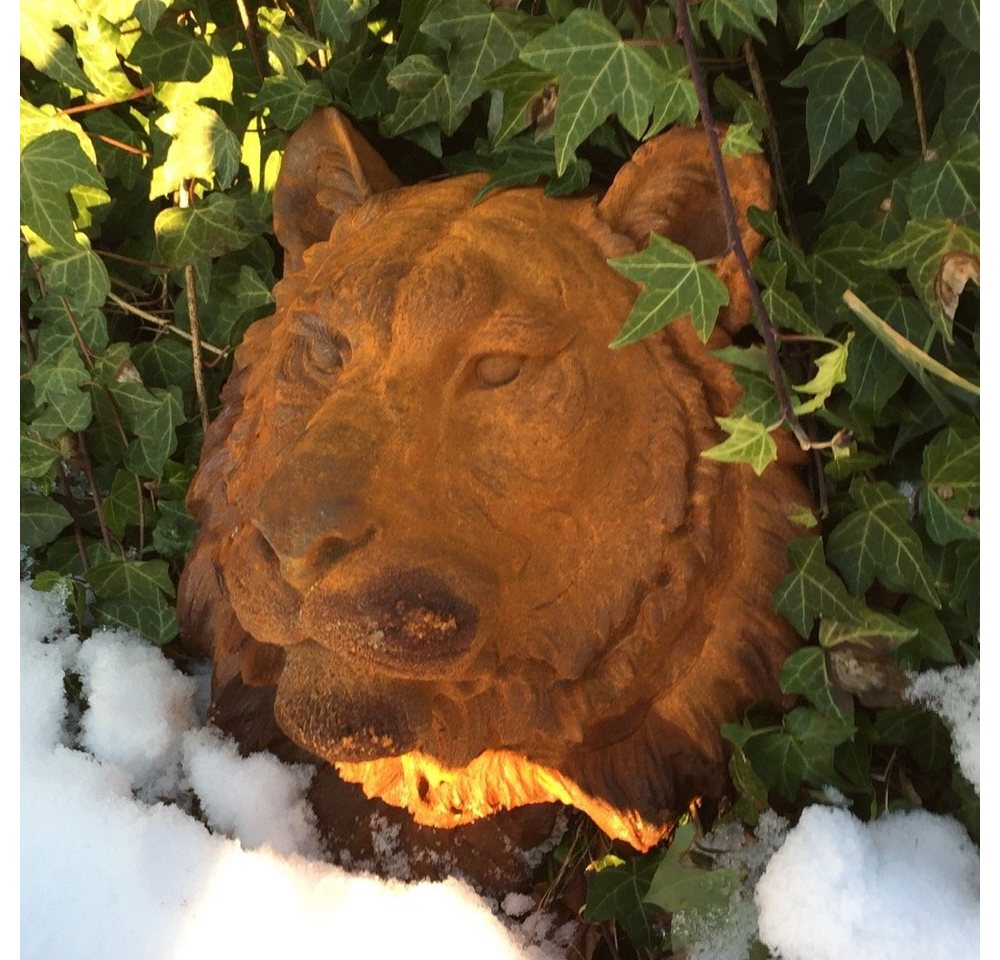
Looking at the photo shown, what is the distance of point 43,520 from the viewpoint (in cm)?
154

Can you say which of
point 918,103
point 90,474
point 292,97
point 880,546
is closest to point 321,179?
point 292,97

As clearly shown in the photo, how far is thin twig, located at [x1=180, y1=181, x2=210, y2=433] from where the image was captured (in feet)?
4.83

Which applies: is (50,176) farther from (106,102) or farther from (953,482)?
(953,482)

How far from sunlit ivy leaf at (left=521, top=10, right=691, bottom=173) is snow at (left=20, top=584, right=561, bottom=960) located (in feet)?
2.94

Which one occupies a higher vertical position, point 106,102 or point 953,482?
point 106,102

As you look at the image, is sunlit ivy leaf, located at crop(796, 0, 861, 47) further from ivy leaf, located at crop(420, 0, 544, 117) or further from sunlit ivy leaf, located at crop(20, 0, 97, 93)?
sunlit ivy leaf, located at crop(20, 0, 97, 93)

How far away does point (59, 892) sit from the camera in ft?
4.33

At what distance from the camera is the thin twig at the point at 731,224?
3.23 feet

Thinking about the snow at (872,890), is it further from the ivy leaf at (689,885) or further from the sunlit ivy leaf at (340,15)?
the sunlit ivy leaf at (340,15)

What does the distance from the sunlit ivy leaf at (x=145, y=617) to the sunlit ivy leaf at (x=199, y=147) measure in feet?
1.97

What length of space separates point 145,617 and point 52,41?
2.68ft

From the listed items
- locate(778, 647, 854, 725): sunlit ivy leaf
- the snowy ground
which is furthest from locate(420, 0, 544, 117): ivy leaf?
the snowy ground

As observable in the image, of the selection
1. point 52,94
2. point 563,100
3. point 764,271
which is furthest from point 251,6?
point 764,271

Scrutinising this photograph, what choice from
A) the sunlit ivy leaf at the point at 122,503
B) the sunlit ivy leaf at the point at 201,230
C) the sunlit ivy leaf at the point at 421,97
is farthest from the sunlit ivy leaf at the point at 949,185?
the sunlit ivy leaf at the point at 122,503
